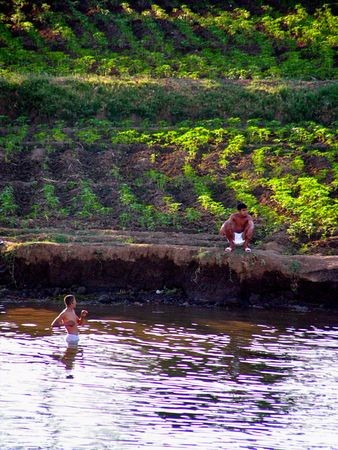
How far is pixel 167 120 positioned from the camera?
1043 inches

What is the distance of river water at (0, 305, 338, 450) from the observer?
9391 mm

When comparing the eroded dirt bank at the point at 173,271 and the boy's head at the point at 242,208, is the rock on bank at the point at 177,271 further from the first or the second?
the boy's head at the point at 242,208

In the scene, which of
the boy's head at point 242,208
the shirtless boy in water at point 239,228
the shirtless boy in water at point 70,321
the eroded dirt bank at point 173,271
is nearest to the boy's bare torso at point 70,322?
the shirtless boy in water at point 70,321

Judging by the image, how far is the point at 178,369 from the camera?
12.2 m

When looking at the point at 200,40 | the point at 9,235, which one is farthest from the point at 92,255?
the point at 200,40

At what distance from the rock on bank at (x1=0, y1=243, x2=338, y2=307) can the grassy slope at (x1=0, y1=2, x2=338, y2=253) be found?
6.49 ft

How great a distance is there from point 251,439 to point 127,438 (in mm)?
1302

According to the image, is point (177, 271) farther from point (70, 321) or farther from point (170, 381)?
point (170, 381)

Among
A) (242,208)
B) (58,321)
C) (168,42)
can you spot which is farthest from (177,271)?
(168,42)

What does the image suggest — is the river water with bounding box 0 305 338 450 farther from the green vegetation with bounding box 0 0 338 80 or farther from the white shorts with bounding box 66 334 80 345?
the green vegetation with bounding box 0 0 338 80

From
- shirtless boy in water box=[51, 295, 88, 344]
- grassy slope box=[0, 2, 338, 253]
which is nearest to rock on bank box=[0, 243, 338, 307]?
grassy slope box=[0, 2, 338, 253]

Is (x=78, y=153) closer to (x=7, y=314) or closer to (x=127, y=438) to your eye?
(x=7, y=314)

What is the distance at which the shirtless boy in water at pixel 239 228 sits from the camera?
687 inches

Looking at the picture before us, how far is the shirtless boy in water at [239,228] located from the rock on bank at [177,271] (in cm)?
27
